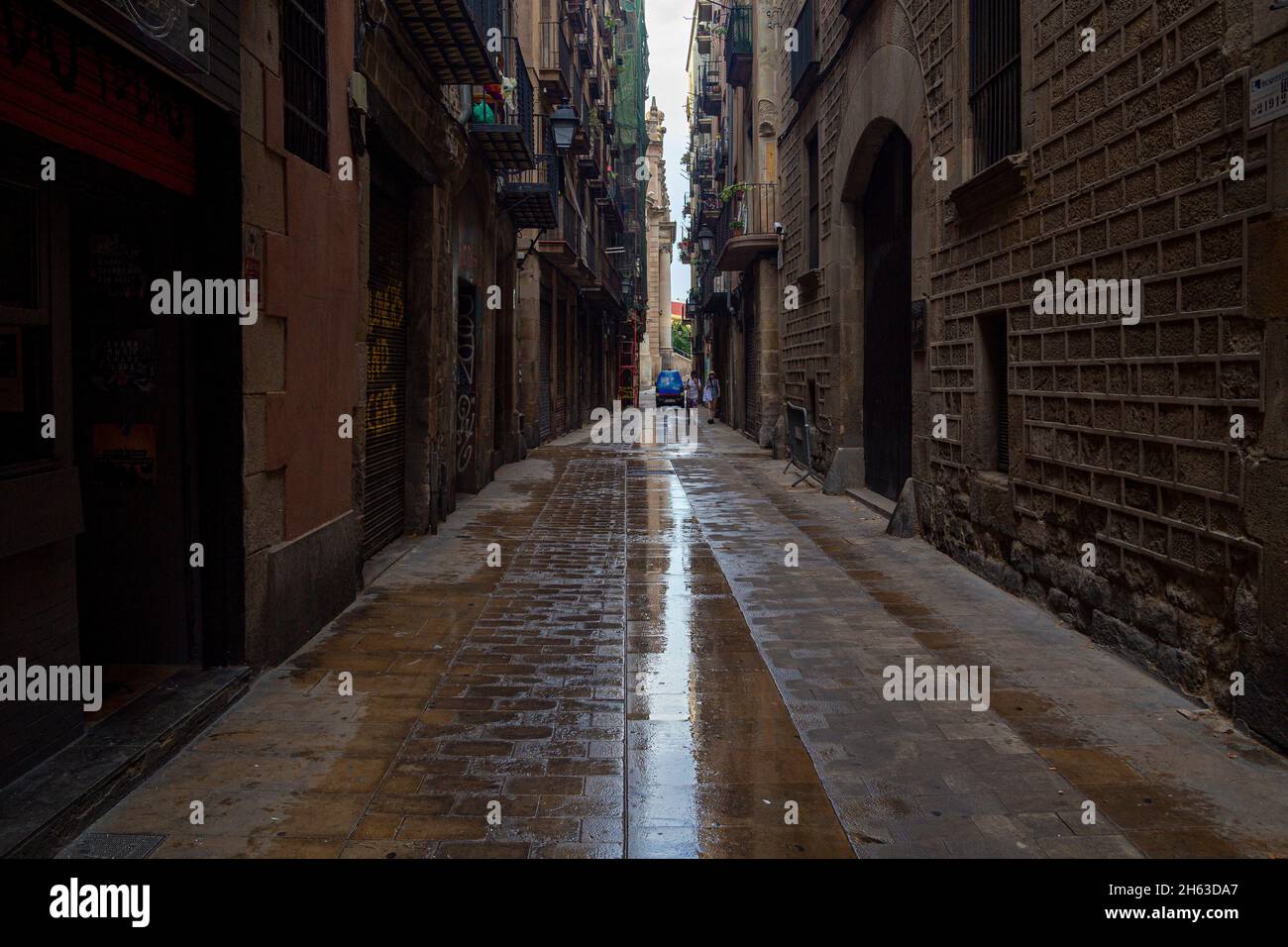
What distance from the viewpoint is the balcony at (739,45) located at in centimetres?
2352

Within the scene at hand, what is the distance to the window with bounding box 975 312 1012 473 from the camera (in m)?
8.63

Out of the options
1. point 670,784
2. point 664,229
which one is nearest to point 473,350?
point 670,784

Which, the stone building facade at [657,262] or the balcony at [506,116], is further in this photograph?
the stone building facade at [657,262]

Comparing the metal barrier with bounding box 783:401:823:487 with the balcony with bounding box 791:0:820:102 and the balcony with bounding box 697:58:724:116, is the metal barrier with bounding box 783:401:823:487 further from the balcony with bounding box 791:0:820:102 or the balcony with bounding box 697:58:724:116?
the balcony with bounding box 697:58:724:116

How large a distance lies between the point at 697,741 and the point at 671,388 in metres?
47.5

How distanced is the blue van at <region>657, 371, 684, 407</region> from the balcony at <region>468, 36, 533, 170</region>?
35.0 m

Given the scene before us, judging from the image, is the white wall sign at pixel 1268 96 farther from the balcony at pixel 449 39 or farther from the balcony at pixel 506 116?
the balcony at pixel 506 116

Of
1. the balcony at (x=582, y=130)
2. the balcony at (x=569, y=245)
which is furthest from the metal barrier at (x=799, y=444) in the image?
the balcony at (x=582, y=130)

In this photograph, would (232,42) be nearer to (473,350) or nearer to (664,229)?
(473,350)

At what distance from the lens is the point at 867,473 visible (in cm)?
1412

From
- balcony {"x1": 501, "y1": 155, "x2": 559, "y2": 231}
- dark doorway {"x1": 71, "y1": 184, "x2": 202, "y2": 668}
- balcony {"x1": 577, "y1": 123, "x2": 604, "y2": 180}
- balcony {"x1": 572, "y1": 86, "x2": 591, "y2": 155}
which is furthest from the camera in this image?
balcony {"x1": 577, "y1": 123, "x2": 604, "y2": 180}

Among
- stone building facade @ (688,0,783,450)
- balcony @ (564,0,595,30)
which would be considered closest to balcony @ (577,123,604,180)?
balcony @ (564,0,595,30)

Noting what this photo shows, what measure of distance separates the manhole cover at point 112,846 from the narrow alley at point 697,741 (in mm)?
13

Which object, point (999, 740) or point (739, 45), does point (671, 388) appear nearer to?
point (739, 45)
